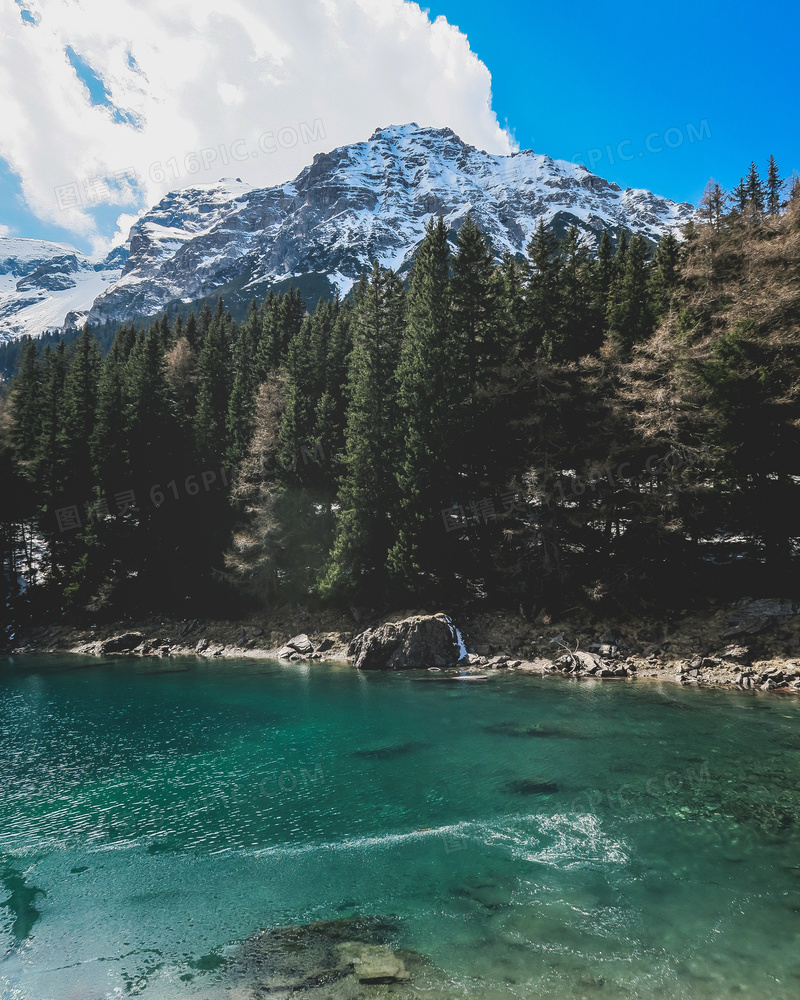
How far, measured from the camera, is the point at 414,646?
1180 inches

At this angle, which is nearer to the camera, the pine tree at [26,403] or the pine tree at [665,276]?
the pine tree at [665,276]

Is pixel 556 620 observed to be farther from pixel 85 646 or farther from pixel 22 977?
pixel 85 646

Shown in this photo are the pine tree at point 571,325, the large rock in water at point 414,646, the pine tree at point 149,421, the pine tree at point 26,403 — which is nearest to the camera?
the large rock in water at point 414,646

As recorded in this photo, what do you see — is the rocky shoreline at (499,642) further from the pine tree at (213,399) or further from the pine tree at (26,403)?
the pine tree at (26,403)

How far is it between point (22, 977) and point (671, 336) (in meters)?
33.2

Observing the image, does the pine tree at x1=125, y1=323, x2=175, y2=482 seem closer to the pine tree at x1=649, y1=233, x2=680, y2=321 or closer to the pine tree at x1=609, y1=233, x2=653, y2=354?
the pine tree at x1=609, y1=233, x2=653, y2=354

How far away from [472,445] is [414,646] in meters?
13.2

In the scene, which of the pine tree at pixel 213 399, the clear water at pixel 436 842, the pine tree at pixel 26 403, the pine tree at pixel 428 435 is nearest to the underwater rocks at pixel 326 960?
the clear water at pixel 436 842

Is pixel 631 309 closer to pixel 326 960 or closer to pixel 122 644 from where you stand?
pixel 326 960

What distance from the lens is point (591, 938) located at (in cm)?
853

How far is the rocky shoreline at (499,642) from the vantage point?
23125 millimetres

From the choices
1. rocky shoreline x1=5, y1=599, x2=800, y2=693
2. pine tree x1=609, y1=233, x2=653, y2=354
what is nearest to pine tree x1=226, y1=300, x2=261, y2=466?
rocky shoreline x1=5, y1=599, x2=800, y2=693

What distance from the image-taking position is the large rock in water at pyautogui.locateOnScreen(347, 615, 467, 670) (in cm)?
2955

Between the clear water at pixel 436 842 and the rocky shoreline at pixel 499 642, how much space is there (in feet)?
9.20
